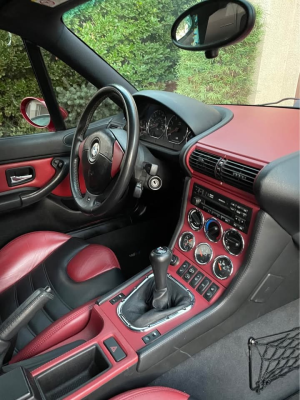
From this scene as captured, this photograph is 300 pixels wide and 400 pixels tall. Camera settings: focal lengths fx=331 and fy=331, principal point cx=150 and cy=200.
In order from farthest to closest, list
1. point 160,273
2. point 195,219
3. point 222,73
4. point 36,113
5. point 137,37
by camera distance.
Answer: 1. point 222,73
2. point 137,37
3. point 36,113
4. point 195,219
5. point 160,273

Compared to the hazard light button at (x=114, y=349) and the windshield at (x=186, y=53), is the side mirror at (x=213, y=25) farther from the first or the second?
the hazard light button at (x=114, y=349)

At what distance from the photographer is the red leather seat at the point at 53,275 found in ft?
4.55

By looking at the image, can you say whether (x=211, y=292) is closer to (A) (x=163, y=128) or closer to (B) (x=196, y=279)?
(B) (x=196, y=279)

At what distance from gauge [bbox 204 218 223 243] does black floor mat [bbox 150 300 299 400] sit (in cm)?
37

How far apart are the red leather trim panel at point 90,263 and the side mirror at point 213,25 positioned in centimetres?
113

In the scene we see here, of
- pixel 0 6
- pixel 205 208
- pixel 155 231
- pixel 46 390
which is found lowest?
pixel 155 231

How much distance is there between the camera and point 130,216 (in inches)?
86.3

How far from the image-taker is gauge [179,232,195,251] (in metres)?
1.41

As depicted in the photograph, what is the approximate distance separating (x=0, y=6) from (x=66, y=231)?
123cm

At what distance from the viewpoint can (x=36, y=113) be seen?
6.82 feet

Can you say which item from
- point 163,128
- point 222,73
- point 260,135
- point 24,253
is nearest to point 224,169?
point 260,135

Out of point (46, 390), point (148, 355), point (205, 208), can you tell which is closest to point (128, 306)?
point (148, 355)

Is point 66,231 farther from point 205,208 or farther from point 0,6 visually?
point 0,6

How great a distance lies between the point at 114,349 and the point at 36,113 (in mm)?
1546
